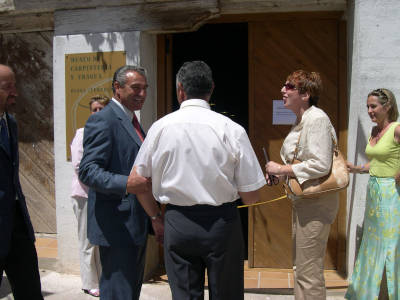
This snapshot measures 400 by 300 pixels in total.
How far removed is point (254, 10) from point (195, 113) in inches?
103

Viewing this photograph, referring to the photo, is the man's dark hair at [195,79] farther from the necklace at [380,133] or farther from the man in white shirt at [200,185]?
the necklace at [380,133]

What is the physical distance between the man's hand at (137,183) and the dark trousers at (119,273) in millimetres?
421

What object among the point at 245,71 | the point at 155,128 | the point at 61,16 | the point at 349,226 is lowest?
the point at 349,226

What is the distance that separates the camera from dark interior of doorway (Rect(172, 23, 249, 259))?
17.3ft

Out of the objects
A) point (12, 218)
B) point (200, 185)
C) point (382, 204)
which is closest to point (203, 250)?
point (200, 185)

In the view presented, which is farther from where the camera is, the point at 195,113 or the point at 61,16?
the point at 61,16

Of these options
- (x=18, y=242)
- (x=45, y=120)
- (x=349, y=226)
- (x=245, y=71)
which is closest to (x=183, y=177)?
(x=18, y=242)

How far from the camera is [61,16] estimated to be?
181 inches

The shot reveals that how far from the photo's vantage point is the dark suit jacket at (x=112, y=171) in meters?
2.50

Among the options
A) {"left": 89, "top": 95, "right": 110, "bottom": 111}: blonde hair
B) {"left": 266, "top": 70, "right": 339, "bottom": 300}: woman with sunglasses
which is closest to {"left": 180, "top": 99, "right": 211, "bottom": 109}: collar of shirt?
{"left": 266, "top": 70, "right": 339, "bottom": 300}: woman with sunglasses

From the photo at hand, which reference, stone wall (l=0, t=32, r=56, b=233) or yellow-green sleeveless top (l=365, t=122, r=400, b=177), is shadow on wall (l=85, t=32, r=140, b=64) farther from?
yellow-green sleeveless top (l=365, t=122, r=400, b=177)

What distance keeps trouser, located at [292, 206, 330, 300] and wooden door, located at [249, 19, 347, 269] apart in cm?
150

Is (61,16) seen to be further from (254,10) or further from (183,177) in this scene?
(183,177)

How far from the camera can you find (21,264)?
2.78 m
